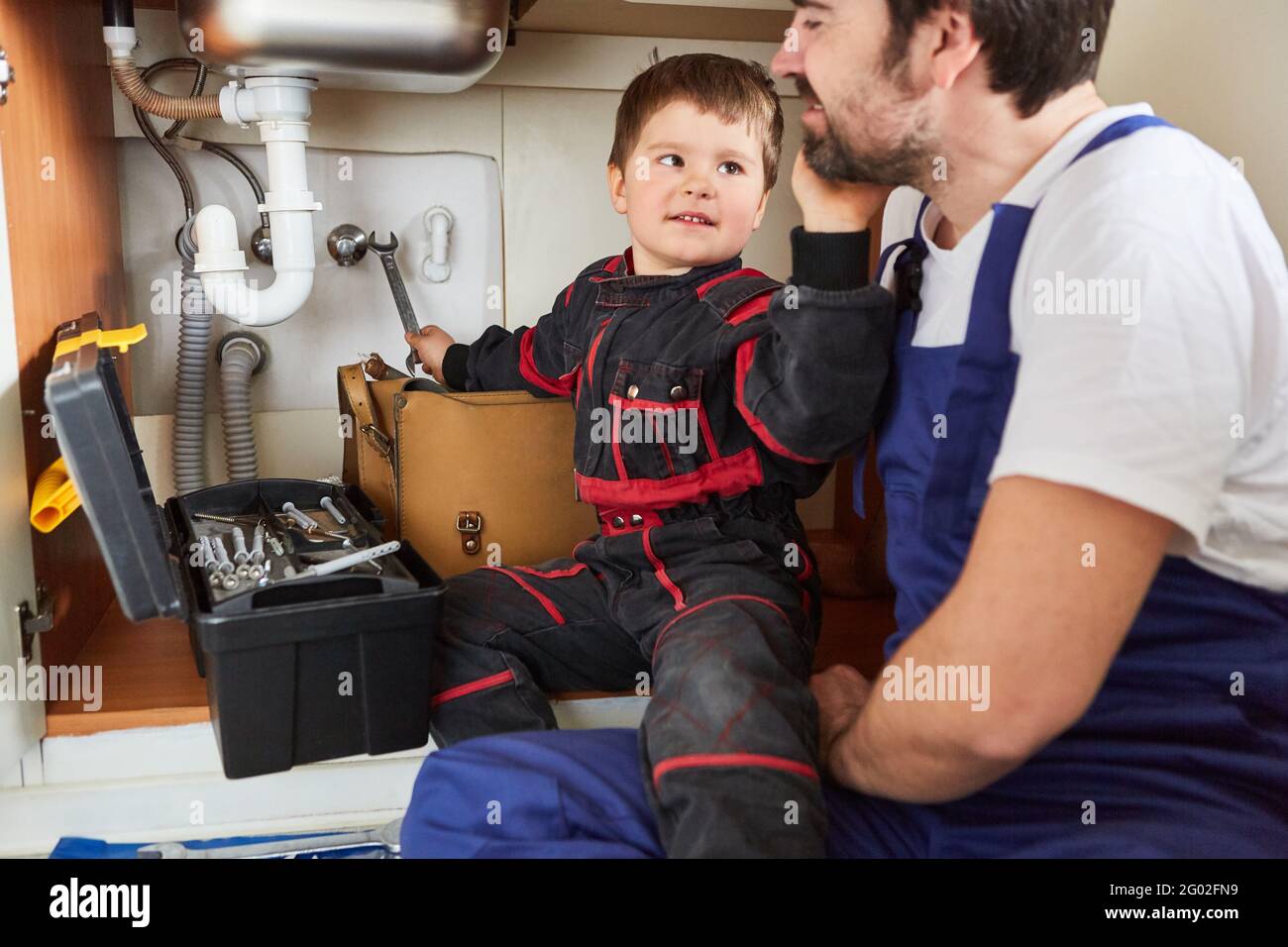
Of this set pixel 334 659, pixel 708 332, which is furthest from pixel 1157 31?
pixel 334 659

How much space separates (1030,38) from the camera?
0.83 m

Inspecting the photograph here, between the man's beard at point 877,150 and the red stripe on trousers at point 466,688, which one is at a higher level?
the man's beard at point 877,150

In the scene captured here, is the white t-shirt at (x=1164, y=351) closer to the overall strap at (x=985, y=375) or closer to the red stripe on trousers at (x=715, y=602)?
the overall strap at (x=985, y=375)

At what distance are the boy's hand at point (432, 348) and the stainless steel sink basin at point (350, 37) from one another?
335 mm

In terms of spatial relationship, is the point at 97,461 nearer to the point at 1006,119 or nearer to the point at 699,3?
the point at 1006,119

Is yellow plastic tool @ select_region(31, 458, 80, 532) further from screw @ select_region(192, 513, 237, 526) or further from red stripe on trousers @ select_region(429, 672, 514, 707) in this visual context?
red stripe on trousers @ select_region(429, 672, 514, 707)

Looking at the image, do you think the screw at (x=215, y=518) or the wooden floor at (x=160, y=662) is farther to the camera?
the screw at (x=215, y=518)

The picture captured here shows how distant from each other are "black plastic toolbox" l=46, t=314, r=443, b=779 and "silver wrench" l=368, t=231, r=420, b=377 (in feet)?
1.76

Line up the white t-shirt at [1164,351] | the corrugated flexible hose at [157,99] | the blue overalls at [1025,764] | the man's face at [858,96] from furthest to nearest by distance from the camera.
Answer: the corrugated flexible hose at [157,99], the man's face at [858,96], the blue overalls at [1025,764], the white t-shirt at [1164,351]

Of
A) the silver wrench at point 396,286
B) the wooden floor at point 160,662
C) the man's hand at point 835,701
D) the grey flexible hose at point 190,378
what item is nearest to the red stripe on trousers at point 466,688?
the wooden floor at point 160,662

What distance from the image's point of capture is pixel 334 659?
1093 millimetres

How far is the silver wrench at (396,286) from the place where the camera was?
5.50 feet

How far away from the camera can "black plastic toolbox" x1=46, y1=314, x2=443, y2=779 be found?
0.98 m
